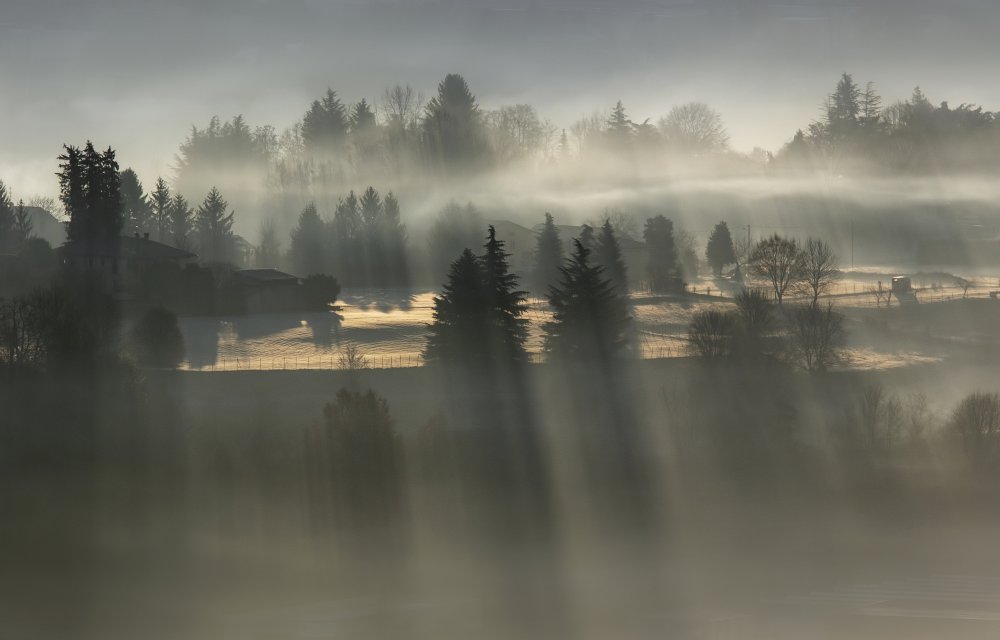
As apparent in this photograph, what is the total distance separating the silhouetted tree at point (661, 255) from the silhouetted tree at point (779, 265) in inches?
247

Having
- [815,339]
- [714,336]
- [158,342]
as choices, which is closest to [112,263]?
[158,342]

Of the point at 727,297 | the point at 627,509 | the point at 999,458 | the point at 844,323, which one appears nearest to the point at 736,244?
the point at 727,297

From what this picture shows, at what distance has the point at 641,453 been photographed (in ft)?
122

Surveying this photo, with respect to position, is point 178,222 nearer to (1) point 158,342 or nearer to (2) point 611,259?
(2) point 611,259

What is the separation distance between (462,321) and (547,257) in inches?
1208

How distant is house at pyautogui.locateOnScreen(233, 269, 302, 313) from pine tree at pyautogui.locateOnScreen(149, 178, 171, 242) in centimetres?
3784

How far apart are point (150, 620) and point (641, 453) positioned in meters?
18.4

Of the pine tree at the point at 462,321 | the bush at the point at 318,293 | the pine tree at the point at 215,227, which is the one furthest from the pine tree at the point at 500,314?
the pine tree at the point at 215,227

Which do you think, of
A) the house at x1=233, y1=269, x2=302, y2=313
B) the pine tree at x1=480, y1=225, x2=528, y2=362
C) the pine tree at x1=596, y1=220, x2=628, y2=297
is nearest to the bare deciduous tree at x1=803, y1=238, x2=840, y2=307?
the pine tree at x1=596, y1=220, x2=628, y2=297

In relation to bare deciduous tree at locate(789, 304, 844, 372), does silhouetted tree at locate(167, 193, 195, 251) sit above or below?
above

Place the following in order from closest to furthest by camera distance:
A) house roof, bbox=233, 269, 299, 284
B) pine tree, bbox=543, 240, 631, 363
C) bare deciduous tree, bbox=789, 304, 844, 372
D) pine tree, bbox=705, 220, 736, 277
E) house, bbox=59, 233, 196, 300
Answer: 1. pine tree, bbox=543, 240, 631, 363
2. bare deciduous tree, bbox=789, 304, 844, 372
3. house, bbox=59, 233, 196, 300
4. house roof, bbox=233, 269, 299, 284
5. pine tree, bbox=705, 220, 736, 277

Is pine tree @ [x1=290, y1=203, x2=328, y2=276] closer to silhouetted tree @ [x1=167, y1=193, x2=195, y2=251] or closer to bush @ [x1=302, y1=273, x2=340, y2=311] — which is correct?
silhouetted tree @ [x1=167, y1=193, x2=195, y2=251]

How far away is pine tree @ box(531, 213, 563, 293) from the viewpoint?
2896 inches

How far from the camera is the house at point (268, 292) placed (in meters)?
63.1
